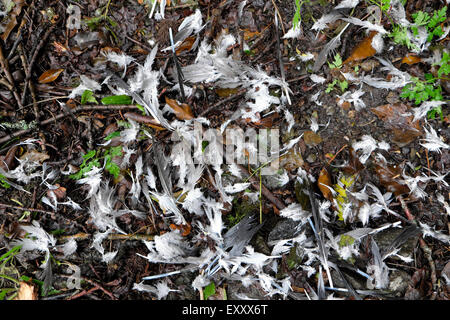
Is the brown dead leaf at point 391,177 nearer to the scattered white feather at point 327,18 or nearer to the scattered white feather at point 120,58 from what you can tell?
the scattered white feather at point 327,18

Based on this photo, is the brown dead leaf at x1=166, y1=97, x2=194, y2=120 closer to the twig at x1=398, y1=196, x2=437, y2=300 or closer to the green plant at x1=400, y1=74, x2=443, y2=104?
the green plant at x1=400, y1=74, x2=443, y2=104

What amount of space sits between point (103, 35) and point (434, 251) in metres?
3.21

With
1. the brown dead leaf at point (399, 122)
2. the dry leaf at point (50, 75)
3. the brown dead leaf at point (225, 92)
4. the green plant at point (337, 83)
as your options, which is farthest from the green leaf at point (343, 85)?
the dry leaf at point (50, 75)

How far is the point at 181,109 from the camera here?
2.48m

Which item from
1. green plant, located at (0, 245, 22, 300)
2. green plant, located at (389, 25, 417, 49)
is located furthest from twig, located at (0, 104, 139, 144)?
green plant, located at (389, 25, 417, 49)

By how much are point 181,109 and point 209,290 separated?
147cm

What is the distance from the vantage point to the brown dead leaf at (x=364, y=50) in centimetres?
248

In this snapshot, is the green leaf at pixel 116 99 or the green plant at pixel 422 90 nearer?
the green plant at pixel 422 90

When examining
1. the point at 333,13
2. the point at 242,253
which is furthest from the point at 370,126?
the point at 242,253

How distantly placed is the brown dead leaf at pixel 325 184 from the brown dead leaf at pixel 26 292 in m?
2.42

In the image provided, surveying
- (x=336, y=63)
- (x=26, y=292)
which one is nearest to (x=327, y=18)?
(x=336, y=63)

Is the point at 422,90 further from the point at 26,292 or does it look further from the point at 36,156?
the point at 26,292

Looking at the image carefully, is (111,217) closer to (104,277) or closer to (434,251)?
(104,277)

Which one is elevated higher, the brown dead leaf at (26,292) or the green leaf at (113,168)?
the green leaf at (113,168)
